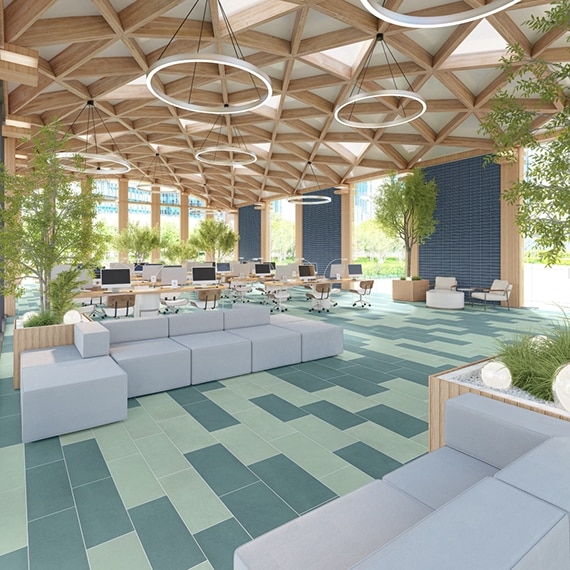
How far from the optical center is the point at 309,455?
310 cm

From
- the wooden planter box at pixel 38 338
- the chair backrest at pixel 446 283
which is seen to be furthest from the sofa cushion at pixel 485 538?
the chair backrest at pixel 446 283

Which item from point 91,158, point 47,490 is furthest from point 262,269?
point 47,490

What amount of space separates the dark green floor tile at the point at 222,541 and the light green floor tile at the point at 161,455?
2.39 feet

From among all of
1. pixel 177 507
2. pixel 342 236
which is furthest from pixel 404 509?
pixel 342 236

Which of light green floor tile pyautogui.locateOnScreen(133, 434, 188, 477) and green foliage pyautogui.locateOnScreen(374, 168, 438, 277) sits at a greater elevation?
green foliage pyautogui.locateOnScreen(374, 168, 438, 277)

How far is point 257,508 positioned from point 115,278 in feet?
22.6

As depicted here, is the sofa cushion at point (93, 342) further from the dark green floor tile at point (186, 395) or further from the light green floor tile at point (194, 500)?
the light green floor tile at point (194, 500)

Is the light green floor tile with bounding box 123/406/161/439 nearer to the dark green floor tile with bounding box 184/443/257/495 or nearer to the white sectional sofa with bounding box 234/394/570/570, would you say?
the dark green floor tile with bounding box 184/443/257/495

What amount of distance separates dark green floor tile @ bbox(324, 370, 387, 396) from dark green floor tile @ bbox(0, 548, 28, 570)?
3219 millimetres

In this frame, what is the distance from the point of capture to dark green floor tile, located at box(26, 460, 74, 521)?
8.07 feet

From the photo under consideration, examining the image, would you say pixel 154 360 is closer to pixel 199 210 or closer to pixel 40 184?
pixel 40 184

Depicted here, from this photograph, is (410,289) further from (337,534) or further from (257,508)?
(337,534)

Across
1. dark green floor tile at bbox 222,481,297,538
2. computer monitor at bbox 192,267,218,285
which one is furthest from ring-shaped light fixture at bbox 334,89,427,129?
dark green floor tile at bbox 222,481,297,538

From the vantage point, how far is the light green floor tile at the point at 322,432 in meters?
3.30
